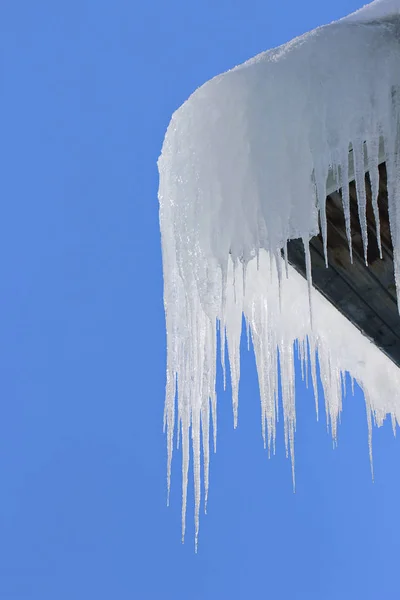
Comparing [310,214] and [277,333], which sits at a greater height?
[277,333]

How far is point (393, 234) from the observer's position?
7.92 feet

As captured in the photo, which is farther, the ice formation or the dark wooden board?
the dark wooden board

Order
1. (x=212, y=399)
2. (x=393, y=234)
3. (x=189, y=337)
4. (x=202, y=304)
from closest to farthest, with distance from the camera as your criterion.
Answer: (x=393, y=234) → (x=202, y=304) → (x=189, y=337) → (x=212, y=399)

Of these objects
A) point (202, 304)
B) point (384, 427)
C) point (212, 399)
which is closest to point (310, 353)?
point (212, 399)

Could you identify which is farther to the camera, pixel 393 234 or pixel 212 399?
pixel 212 399

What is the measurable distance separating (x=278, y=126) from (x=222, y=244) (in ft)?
1.52

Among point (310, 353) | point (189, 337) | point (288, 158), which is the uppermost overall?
point (310, 353)

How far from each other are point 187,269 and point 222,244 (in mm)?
215

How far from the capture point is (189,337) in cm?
295

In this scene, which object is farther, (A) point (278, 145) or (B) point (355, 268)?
(B) point (355, 268)

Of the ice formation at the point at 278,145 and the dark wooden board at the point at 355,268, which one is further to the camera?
the dark wooden board at the point at 355,268

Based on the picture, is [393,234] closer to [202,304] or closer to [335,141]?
[335,141]

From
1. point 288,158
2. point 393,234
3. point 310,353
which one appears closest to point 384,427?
point 310,353

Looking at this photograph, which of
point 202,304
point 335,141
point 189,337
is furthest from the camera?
point 189,337
